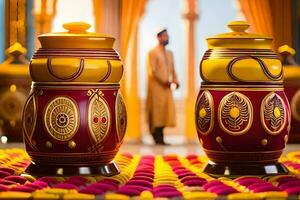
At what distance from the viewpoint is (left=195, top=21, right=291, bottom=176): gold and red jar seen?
1.94m

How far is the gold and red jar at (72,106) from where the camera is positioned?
187 centimetres

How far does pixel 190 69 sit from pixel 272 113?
6.28 metres

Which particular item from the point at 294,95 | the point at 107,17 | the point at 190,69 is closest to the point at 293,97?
the point at 294,95

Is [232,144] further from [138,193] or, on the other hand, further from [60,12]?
[60,12]

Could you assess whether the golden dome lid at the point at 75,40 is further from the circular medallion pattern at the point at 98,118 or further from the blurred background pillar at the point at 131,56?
the blurred background pillar at the point at 131,56

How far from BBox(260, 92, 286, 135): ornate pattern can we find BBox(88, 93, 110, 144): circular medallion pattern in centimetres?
45

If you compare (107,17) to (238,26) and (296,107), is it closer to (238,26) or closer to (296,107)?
(296,107)

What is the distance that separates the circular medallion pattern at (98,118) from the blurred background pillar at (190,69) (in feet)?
19.9

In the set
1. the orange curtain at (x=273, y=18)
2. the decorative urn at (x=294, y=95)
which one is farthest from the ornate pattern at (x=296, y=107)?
the orange curtain at (x=273, y=18)

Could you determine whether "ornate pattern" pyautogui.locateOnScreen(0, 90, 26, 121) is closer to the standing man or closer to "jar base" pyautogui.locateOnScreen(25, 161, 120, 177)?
the standing man

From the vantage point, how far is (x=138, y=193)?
155 centimetres

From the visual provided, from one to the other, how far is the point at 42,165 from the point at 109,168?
194 millimetres

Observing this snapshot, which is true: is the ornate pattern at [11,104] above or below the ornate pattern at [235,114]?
below

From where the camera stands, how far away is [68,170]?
74.4 inches
